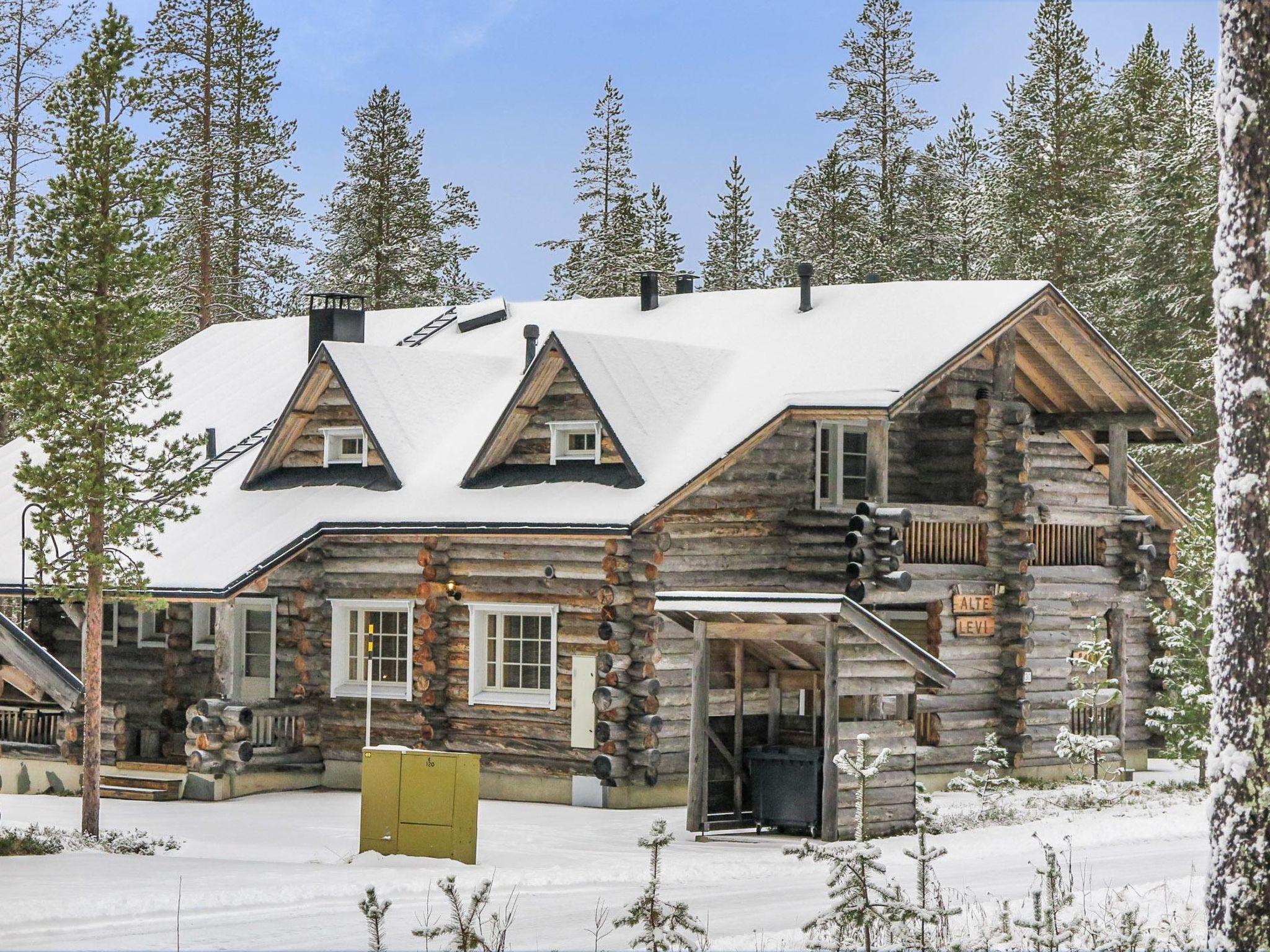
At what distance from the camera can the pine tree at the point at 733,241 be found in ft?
200

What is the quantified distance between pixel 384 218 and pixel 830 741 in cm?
3479

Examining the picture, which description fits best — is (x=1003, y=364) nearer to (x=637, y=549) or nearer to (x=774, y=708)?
(x=637, y=549)

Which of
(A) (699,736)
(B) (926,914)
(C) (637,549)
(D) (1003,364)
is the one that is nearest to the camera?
(B) (926,914)

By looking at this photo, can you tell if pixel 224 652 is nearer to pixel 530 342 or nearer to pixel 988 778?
pixel 530 342

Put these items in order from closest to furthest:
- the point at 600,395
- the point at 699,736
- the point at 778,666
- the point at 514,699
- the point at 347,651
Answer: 1. the point at 699,736
2. the point at 778,666
3. the point at 514,699
4. the point at 600,395
5. the point at 347,651

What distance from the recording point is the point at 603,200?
5619 cm

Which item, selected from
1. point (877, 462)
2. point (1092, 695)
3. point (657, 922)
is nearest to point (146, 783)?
point (877, 462)

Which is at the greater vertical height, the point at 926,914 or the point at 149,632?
the point at 149,632

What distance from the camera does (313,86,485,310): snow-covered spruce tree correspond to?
52.1 m

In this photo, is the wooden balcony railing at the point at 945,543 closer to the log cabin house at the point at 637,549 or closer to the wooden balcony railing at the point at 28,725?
the log cabin house at the point at 637,549

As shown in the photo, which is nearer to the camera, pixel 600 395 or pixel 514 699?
pixel 514 699

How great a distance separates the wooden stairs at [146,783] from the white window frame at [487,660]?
4.14 metres

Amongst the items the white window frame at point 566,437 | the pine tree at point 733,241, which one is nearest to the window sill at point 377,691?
the white window frame at point 566,437

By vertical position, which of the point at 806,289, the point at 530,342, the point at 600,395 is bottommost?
the point at 600,395
